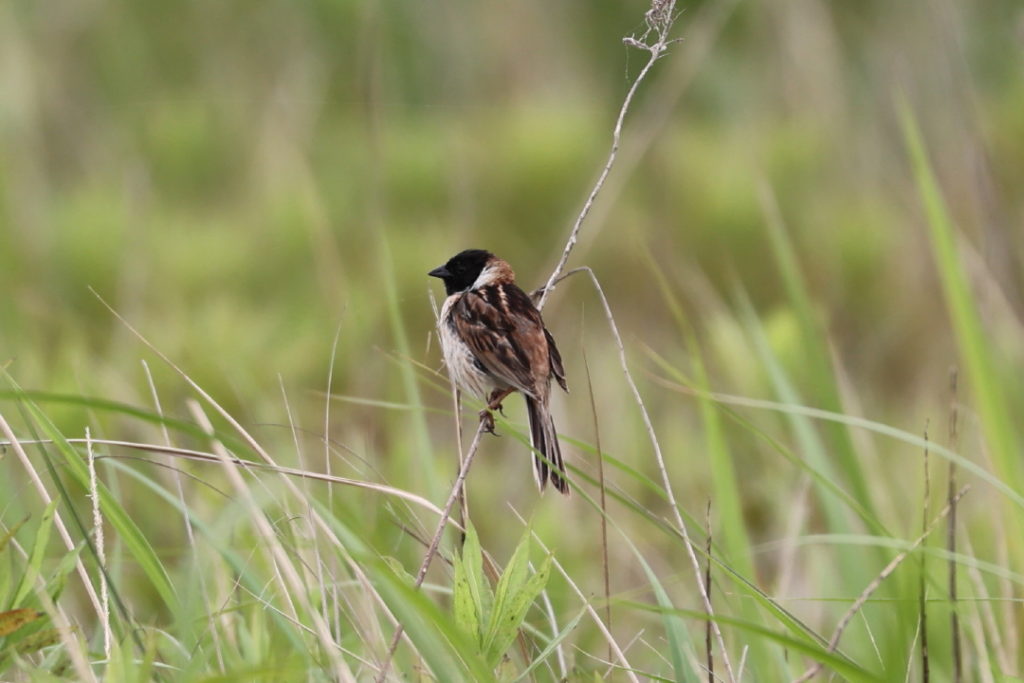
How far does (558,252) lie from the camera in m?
5.96

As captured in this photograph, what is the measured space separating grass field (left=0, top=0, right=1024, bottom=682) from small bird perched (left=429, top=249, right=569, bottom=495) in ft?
0.59

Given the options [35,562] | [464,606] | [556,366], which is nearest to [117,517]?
[35,562]

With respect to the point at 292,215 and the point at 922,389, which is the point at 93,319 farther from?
the point at 922,389

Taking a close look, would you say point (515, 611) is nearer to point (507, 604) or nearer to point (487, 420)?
point (507, 604)

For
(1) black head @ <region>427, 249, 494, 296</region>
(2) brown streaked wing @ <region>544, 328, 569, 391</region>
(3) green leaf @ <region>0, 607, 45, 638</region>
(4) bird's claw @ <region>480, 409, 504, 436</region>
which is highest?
(1) black head @ <region>427, 249, 494, 296</region>

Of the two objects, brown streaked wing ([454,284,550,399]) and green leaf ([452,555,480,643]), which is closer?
green leaf ([452,555,480,643])

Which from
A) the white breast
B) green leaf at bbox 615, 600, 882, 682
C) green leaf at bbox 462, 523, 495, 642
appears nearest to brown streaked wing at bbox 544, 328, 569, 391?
the white breast

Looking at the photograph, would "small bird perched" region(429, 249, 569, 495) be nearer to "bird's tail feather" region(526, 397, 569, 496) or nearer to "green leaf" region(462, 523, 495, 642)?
"bird's tail feather" region(526, 397, 569, 496)

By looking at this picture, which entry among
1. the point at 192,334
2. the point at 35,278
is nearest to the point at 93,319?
the point at 35,278

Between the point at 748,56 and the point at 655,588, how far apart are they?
6.75m

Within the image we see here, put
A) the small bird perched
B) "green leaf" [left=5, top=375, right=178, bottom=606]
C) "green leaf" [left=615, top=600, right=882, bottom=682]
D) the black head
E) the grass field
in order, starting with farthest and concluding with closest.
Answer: the grass field
the black head
the small bird perched
"green leaf" [left=5, top=375, right=178, bottom=606]
"green leaf" [left=615, top=600, right=882, bottom=682]

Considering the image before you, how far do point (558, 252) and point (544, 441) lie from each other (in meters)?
3.90

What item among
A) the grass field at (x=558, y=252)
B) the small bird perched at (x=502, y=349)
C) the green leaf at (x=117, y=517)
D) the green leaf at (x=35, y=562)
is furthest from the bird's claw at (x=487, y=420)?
the green leaf at (x=35, y=562)

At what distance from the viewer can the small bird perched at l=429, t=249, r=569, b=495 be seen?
214 centimetres
